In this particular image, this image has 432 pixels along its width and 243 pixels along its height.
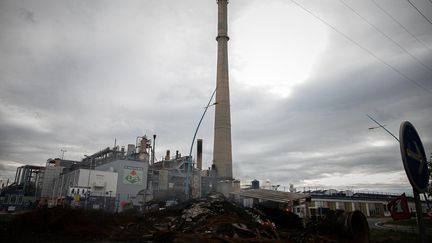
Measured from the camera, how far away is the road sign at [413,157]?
3.54 meters

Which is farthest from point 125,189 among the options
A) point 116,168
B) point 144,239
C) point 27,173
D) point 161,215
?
point 144,239

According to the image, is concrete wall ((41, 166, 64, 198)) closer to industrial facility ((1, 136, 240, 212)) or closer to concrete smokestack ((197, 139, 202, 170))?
industrial facility ((1, 136, 240, 212))

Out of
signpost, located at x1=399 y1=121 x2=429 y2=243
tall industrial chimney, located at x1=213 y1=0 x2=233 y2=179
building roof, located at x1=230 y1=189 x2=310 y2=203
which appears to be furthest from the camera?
tall industrial chimney, located at x1=213 y1=0 x2=233 y2=179

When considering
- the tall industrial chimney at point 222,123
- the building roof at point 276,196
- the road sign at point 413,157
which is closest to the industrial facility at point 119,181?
the tall industrial chimney at point 222,123

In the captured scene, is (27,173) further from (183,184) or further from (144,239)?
(144,239)

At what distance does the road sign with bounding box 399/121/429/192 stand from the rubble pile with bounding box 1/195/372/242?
4.95 metres

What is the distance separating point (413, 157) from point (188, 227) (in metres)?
8.52

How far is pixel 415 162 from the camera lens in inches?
146

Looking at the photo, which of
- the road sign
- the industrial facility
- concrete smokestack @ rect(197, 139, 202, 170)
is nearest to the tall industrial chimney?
the industrial facility

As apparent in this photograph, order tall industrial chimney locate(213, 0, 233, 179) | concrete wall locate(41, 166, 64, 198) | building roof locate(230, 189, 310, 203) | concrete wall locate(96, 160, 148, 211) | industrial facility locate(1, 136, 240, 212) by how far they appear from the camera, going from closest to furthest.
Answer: building roof locate(230, 189, 310, 203) → industrial facility locate(1, 136, 240, 212) → tall industrial chimney locate(213, 0, 233, 179) → concrete wall locate(96, 160, 148, 211) → concrete wall locate(41, 166, 64, 198)

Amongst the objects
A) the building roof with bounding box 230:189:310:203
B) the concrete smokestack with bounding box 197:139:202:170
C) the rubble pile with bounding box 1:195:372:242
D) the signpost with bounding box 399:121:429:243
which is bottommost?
the rubble pile with bounding box 1:195:372:242

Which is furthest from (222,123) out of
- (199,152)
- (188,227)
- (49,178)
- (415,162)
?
(415,162)

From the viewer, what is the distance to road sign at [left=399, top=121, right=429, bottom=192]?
3.54 m

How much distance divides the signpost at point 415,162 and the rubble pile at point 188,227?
4.89 metres
